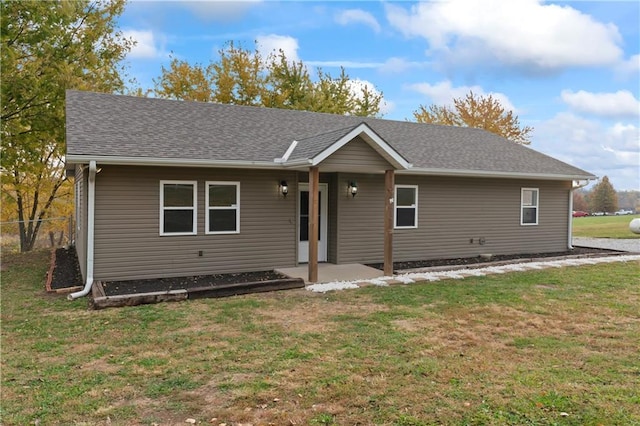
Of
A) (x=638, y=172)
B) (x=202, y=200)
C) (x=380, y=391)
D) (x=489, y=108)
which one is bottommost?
(x=380, y=391)

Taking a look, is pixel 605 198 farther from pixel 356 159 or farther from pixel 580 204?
pixel 356 159

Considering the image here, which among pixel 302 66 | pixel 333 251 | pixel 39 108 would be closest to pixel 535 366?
pixel 333 251

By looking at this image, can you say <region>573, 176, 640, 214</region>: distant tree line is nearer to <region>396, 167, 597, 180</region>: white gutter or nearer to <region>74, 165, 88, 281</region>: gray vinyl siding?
<region>396, 167, 597, 180</region>: white gutter

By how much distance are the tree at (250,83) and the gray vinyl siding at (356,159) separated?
1740 centimetres

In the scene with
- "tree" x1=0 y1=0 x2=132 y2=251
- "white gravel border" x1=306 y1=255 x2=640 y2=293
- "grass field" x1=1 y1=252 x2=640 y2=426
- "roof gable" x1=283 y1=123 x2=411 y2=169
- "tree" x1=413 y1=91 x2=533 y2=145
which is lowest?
"grass field" x1=1 y1=252 x2=640 y2=426

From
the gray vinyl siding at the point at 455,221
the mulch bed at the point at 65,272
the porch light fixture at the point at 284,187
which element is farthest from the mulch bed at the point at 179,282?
the gray vinyl siding at the point at 455,221

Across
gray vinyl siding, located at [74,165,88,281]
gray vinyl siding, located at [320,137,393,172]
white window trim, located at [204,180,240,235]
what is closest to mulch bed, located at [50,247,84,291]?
gray vinyl siding, located at [74,165,88,281]

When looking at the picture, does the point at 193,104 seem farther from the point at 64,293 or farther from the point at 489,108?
the point at 489,108

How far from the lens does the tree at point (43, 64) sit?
1287 centimetres

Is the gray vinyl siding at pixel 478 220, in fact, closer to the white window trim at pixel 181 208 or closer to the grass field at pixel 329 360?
the grass field at pixel 329 360

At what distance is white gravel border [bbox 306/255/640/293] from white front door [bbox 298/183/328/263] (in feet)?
7.16

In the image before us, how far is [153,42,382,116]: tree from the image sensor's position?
25594mm

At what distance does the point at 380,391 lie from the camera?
3834 millimetres

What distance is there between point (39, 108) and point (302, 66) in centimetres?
1687
